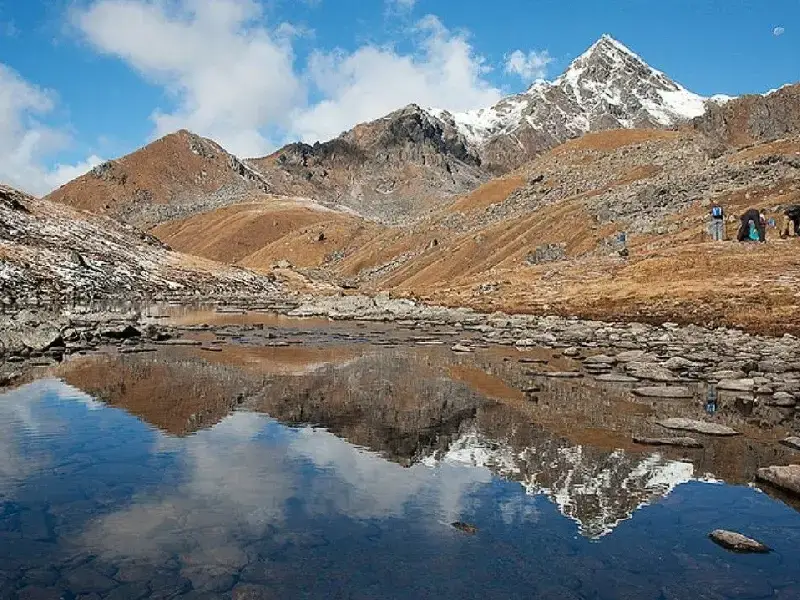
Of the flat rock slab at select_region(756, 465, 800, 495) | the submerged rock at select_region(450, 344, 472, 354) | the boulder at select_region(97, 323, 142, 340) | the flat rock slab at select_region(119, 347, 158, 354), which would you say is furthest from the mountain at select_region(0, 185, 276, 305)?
the flat rock slab at select_region(756, 465, 800, 495)

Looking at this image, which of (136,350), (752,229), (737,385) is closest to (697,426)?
(737,385)

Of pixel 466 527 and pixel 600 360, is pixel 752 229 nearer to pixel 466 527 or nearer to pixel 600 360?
pixel 600 360

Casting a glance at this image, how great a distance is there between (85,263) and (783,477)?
6626cm

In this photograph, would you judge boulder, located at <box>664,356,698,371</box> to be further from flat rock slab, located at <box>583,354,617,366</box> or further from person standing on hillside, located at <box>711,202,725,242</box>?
person standing on hillside, located at <box>711,202,725,242</box>

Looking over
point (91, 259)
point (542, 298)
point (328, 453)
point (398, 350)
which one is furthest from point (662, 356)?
point (91, 259)

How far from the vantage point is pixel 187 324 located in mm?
42656

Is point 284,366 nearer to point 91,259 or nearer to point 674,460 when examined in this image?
point 674,460

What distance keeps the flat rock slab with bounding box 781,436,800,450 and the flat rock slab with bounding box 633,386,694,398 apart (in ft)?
15.4

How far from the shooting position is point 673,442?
47.0 ft

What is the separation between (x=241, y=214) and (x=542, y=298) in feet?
503

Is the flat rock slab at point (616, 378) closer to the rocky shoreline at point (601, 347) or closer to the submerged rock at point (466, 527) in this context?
the rocky shoreline at point (601, 347)

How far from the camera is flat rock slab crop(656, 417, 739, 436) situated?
1512 cm

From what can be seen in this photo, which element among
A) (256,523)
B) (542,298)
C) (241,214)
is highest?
(241,214)

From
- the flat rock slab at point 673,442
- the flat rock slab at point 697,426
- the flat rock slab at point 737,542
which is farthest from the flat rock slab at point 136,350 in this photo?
the flat rock slab at point 737,542
